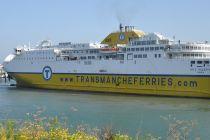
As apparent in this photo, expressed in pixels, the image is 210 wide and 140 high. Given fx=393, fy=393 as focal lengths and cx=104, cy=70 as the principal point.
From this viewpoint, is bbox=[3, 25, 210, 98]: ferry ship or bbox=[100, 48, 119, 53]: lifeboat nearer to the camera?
bbox=[3, 25, 210, 98]: ferry ship

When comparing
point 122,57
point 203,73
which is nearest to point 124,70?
point 122,57

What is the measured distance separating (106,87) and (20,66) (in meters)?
10.2

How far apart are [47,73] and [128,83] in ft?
27.8

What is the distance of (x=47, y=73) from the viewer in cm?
3544

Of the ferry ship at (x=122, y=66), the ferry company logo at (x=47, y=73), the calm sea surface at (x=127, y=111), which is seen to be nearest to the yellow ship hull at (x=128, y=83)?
the ferry ship at (x=122, y=66)

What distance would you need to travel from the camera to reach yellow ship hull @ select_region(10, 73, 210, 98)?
1080 inches

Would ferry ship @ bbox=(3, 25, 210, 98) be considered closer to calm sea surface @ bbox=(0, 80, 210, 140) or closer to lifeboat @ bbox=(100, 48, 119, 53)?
lifeboat @ bbox=(100, 48, 119, 53)

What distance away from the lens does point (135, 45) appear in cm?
3158

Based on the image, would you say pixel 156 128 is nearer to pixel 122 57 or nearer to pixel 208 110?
pixel 208 110

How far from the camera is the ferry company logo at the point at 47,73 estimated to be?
116ft

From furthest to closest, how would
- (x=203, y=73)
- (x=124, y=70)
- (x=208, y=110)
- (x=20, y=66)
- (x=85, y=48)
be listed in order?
(x=20, y=66) < (x=85, y=48) < (x=124, y=70) < (x=203, y=73) < (x=208, y=110)

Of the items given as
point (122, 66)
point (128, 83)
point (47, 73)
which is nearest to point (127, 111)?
point (128, 83)

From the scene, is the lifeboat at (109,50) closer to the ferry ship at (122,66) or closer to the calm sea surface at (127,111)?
the ferry ship at (122,66)

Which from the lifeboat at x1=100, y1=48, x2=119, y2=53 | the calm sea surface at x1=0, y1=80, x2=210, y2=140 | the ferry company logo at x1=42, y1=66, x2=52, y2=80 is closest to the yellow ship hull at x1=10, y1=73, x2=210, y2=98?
the ferry company logo at x1=42, y1=66, x2=52, y2=80
